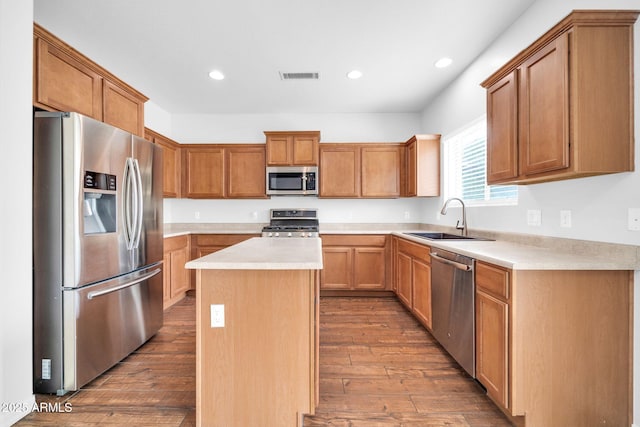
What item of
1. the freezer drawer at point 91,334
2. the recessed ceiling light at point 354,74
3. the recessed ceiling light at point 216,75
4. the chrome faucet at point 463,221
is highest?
the recessed ceiling light at point 216,75

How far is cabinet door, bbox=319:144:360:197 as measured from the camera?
4.38m

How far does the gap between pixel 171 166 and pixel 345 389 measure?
3.76 m

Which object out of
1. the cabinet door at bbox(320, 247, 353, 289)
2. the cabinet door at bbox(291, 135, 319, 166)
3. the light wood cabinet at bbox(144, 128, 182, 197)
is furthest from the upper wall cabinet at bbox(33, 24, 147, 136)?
the cabinet door at bbox(320, 247, 353, 289)

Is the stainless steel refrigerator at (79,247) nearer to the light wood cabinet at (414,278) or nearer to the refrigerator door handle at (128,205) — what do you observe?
the refrigerator door handle at (128,205)

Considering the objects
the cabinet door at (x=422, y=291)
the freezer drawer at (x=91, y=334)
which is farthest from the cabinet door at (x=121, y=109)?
the cabinet door at (x=422, y=291)

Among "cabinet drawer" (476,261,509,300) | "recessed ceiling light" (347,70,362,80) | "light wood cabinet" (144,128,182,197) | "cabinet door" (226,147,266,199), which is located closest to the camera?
"cabinet drawer" (476,261,509,300)

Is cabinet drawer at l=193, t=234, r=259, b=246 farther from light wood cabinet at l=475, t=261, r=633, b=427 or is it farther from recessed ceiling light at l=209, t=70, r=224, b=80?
light wood cabinet at l=475, t=261, r=633, b=427

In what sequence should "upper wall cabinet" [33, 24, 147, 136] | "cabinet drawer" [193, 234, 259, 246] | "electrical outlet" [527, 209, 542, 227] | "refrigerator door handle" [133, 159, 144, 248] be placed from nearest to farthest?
"upper wall cabinet" [33, 24, 147, 136] < "electrical outlet" [527, 209, 542, 227] < "refrigerator door handle" [133, 159, 144, 248] < "cabinet drawer" [193, 234, 259, 246]

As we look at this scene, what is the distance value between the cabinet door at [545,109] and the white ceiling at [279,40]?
869 mm

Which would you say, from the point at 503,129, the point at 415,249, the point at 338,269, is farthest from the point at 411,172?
the point at 503,129

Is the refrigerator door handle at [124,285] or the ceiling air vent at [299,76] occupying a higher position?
the ceiling air vent at [299,76]

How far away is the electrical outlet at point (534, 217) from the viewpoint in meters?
2.11

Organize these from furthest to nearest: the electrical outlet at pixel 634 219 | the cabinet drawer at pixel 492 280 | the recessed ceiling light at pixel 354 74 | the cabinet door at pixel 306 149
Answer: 1. the cabinet door at pixel 306 149
2. the recessed ceiling light at pixel 354 74
3. the cabinet drawer at pixel 492 280
4. the electrical outlet at pixel 634 219

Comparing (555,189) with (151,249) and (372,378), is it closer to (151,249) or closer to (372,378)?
A: (372,378)
